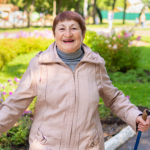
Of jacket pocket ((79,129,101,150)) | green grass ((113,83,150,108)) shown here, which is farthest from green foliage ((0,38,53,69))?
jacket pocket ((79,129,101,150))

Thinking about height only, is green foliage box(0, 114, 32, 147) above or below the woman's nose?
below

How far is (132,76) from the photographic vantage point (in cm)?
704

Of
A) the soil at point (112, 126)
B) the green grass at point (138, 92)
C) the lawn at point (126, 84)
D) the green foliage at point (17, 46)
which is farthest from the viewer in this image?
the green foliage at point (17, 46)

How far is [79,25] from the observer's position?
1814 millimetres

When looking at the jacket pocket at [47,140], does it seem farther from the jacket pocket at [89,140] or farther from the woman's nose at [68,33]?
the woman's nose at [68,33]

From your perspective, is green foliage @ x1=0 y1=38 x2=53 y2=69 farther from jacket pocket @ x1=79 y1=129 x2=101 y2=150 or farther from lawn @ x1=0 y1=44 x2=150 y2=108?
jacket pocket @ x1=79 y1=129 x2=101 y2=150

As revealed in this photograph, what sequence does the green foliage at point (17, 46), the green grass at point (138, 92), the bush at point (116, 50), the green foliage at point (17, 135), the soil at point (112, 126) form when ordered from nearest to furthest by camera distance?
the green foliage at point (17, 135) → the soil at point (112, 126) → the green grass at point (138, 92) → the bush at point (116, 50) → the green foliage at point (17, 46)

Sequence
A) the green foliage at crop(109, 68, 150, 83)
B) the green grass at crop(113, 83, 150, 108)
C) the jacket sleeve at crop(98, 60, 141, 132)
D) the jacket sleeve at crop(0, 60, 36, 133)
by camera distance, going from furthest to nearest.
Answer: the green foliage at crop(109, 68, 150, 83), the green grass at crop(113, 83, 150, 108), the jacket sleeve at crop(98, 60, 141, 132), the jacket sleeve at crop(0, 60, 36, 133)

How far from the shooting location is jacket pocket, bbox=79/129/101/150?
1.72 m

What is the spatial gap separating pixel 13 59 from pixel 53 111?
8.22 meters

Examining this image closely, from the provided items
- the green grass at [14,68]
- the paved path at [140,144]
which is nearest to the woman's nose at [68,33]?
the paved path at [140,144]

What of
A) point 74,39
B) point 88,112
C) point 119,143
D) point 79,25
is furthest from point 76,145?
point 119,143

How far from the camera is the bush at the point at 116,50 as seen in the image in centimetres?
739

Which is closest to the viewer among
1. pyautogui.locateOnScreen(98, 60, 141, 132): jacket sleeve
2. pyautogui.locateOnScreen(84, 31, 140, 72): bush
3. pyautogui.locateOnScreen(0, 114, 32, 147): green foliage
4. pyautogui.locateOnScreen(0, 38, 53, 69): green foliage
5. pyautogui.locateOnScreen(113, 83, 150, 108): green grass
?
pyautogui.locateOnScreen(98, 60, 141, 132): jacket sleeve
